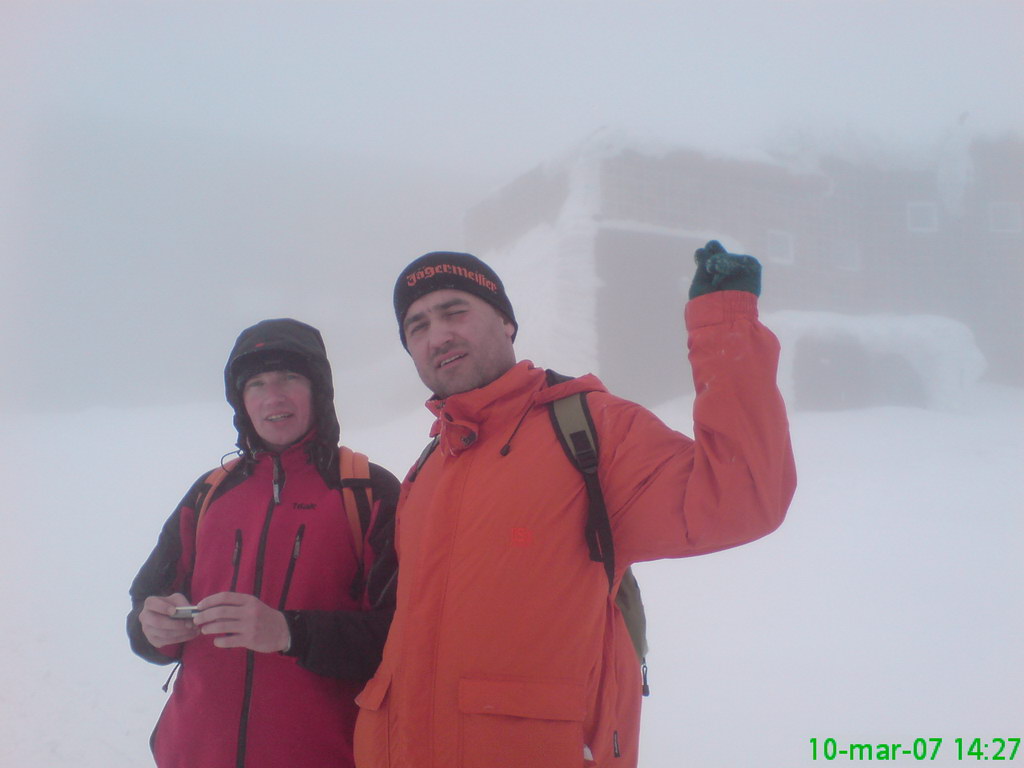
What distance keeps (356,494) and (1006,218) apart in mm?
31125

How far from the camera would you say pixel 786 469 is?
147 centimetres

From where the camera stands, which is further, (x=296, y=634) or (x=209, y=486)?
(x=209, y=486)

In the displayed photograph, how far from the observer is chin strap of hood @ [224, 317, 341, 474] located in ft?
7.47

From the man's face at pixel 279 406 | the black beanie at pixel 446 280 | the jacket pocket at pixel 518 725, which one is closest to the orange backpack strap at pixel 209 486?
the man's face at pixel 279 406

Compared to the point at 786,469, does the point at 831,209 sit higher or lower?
higher

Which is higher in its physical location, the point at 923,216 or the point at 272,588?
the point at 923,216

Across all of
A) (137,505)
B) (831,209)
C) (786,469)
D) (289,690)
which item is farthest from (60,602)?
(831,209)

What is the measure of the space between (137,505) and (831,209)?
19880mm

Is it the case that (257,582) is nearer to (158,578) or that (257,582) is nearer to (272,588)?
(272,588)

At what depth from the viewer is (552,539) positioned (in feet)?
5.31

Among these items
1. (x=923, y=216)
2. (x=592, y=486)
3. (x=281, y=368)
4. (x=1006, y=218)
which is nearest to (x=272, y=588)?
(x=281, y=368)

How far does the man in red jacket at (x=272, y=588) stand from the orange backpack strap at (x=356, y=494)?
1 centimetres

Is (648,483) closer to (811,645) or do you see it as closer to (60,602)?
(811,645)

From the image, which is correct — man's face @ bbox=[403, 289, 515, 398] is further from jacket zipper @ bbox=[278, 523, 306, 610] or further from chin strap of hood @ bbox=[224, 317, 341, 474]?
jacket zipper @ bbox=[278, 523, 306, 610]
